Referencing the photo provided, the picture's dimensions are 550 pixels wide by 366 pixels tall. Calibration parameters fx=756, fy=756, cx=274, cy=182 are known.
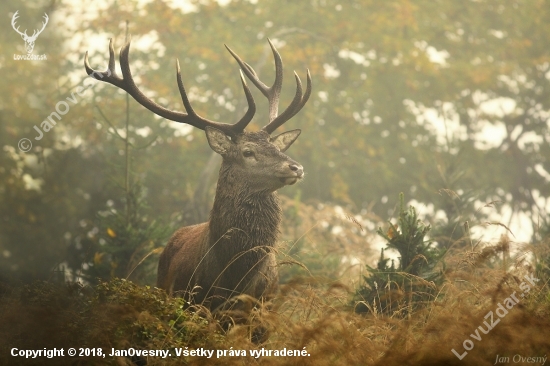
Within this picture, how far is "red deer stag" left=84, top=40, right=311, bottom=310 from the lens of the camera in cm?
614

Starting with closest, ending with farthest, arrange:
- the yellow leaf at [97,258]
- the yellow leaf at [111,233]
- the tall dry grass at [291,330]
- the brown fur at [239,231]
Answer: the tall dry grass at [291,330] < the brown fur at [239,231] < the yellow leaf at [97,258] < the yellow leaf at [111,233]

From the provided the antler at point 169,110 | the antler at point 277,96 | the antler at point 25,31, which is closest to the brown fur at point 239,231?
the antler at point 169,110

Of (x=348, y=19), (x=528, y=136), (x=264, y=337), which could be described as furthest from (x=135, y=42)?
(x=264, y=337)

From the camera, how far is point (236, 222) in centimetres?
632

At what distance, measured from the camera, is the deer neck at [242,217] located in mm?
6266

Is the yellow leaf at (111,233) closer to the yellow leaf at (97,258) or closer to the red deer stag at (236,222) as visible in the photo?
the yellow leaf at (97,258)

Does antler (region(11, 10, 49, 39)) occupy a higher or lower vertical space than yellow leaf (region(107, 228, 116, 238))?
higher

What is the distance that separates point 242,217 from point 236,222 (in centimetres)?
7

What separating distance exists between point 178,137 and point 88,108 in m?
2.10

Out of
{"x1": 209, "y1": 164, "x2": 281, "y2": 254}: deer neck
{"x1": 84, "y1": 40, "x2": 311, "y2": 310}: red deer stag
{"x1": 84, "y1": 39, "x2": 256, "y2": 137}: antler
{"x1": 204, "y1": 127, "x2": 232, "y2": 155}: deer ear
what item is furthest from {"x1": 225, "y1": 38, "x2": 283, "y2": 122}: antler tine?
{"x1": 209, "y1": 164, "x2": 281, "y2": 254}: deer neck

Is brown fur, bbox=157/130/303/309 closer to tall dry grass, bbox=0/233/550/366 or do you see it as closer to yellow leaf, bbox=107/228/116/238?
tall dry grass, bbox=0/233/550/366

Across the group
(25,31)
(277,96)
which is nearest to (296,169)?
(277,96)

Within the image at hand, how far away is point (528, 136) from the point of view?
18953 millimetres

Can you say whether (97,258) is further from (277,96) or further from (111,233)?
(277,96)
